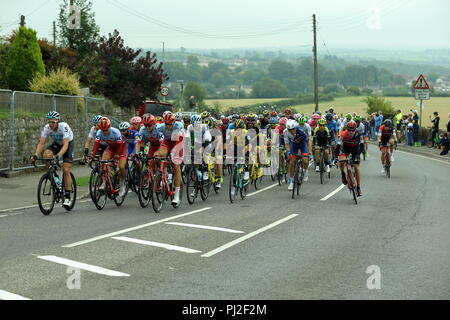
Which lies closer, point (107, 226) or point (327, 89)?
point (107, 226)

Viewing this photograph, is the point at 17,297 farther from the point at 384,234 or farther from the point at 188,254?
the point at 384,234

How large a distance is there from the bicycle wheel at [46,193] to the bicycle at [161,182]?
2.00 m

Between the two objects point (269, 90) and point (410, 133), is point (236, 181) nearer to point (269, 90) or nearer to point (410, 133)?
point (410, 133)

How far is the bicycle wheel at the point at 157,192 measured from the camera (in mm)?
13805

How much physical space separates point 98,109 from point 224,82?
417ft

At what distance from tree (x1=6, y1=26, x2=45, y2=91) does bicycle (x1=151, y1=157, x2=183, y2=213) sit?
15852 mm

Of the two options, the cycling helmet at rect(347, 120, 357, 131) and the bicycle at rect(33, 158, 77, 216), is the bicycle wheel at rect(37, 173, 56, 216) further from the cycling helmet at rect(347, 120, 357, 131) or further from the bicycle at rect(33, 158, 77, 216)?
the cycling helmet at rect(347, 120, 357, 131)

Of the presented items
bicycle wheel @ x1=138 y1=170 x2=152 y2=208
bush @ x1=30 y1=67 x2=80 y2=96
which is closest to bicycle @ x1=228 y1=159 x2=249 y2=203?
bicycle wheel @ x1=138 y1=170 x2=152 y2=208

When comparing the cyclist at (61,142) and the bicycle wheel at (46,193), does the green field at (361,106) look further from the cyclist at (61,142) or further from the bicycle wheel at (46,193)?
the bicycle wheel at (46,193)

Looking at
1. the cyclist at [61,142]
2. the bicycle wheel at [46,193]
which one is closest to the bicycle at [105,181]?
the cyclist at [61,142]

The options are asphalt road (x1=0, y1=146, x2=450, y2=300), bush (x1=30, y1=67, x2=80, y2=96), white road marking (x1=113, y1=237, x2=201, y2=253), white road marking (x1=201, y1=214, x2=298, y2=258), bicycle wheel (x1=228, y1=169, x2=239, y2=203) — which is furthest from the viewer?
bush (x1=30, y1=67, x2=80, y2=96)

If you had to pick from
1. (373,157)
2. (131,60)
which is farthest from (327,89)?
(373,157)

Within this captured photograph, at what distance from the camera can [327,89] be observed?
11694 centimetres

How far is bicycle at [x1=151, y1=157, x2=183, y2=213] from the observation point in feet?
45.5
